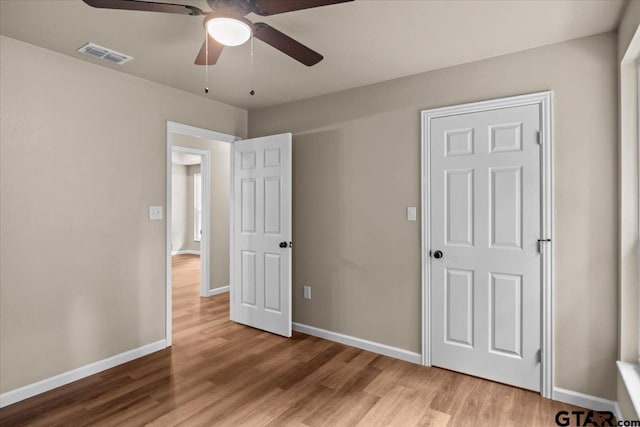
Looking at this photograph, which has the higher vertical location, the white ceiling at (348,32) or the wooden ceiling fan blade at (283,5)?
the white ceiling at (348,32)

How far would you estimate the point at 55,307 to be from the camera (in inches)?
106

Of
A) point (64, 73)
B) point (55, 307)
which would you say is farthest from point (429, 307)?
point (64, 73)

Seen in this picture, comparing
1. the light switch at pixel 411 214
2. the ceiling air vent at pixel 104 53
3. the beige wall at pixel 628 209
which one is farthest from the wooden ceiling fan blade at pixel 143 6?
the beige wall at pixel 628 209

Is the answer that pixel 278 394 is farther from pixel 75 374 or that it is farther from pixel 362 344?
pixel 75 374

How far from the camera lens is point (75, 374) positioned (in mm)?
2791

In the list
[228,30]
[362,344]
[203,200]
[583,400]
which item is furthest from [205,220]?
[583,400]

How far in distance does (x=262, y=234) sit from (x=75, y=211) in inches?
66.5

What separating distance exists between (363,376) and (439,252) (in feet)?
3.86

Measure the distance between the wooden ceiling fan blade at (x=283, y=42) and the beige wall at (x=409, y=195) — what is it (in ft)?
4.37

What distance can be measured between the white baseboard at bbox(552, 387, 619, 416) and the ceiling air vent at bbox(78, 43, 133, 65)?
13.0 ft

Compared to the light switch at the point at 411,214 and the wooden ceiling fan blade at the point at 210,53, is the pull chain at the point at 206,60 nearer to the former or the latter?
the wooden ceiling fan blade at the point at 210,53

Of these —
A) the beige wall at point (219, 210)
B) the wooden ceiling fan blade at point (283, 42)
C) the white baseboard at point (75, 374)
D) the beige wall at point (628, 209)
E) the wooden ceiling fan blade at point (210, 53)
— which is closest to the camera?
the wooden ceiling fan blade at point (283, 42)

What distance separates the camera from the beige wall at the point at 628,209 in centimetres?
217

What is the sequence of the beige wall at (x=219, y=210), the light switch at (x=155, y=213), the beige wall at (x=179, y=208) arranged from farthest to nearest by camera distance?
1. the beige wall at (x=179, y=208)
2. the beige wall at (x=219, y=210)
3. the light switch at (x=155, y=213)
